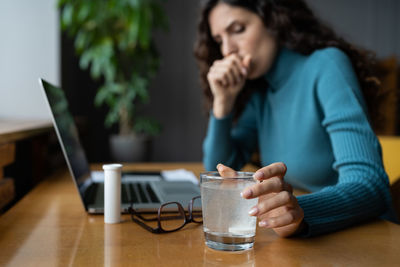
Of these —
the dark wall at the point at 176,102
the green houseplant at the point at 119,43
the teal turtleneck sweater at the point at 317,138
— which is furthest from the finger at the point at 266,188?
the dark wall at the point at 176,102

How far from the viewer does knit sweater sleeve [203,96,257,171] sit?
134 centimetres

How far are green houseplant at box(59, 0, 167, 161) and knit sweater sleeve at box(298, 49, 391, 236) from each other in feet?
6.69

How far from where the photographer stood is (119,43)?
3016 mm

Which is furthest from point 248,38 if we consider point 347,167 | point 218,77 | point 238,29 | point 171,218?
point 171,218

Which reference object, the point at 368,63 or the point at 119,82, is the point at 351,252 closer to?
the point at 368,63

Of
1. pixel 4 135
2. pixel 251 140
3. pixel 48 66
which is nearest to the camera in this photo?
pixel 4 135

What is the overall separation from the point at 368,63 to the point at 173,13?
3.01 meters

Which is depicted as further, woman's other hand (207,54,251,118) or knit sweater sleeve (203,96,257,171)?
knit sweater sleeve (203,96,257,171)

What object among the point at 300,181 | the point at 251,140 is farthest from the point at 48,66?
the point at 300,181

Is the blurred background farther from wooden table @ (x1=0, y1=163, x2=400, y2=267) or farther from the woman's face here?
wooden table @ (x1=0, y1=163, x2=400, y2=267)

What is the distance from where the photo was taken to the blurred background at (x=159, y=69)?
2189mm

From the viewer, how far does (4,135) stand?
2.95 feet

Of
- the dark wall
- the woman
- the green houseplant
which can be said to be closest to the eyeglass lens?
the woman

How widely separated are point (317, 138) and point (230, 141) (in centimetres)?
36
